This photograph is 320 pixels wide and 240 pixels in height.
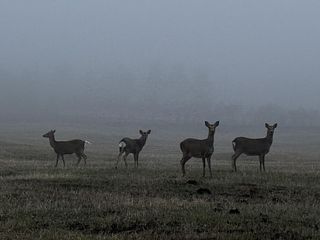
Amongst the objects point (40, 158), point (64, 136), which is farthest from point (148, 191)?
point (64, 136)

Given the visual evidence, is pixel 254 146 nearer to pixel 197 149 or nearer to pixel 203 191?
pixel 197 149

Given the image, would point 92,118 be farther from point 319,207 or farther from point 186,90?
point 319,207

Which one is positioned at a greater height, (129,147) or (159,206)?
(129,147)

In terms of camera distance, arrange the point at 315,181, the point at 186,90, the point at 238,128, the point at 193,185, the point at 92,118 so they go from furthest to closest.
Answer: the point at 186,90
the point at 92,118
the point at 238,128
the point at 315,181
the point at 193,185

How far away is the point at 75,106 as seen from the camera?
131875mm

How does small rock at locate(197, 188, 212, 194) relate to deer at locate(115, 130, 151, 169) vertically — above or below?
below

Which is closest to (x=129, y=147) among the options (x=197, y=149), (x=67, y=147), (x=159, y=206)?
(x=67, y=147)

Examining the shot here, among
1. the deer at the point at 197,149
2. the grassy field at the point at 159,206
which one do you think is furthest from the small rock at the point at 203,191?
the deer at the point at 197,149

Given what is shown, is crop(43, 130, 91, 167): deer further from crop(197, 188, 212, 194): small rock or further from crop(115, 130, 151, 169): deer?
crop(197, 188, 212, 194): small rock

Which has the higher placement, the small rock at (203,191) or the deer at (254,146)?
the deer at (254,146)

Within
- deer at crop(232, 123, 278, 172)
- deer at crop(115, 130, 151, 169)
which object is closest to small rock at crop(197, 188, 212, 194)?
deer at crop(232, 123, 278, 172)

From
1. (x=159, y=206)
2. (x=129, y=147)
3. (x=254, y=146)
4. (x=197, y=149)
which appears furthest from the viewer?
(x=129, y=147)

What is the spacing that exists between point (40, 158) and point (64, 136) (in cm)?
3277

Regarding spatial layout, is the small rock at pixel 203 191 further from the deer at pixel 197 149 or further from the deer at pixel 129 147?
the deer at pixel 129 147
